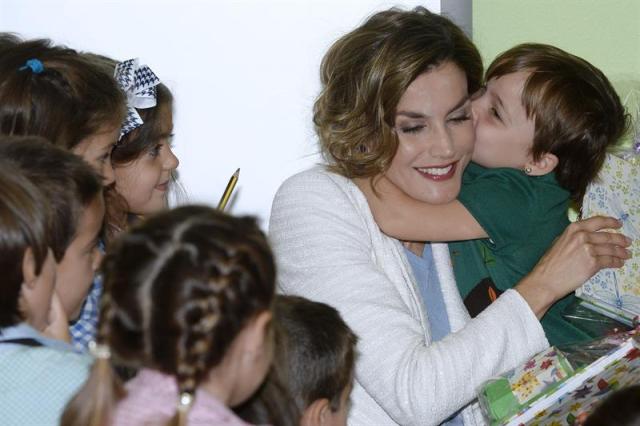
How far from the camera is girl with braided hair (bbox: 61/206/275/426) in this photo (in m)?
1.08

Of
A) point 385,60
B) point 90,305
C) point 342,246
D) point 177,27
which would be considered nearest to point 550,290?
point 342,246

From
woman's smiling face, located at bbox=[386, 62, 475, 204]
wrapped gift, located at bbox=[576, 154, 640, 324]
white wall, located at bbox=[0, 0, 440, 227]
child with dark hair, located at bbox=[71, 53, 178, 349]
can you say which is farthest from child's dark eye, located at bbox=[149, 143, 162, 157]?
wrapped gift, located at bbox=[576, 154, 640, 324]

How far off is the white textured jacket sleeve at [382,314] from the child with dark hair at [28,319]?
18.3 inches

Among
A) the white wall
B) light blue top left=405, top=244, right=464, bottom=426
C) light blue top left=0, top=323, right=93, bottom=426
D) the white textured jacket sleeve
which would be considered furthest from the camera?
the white wall

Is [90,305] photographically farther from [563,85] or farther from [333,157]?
[563,85]

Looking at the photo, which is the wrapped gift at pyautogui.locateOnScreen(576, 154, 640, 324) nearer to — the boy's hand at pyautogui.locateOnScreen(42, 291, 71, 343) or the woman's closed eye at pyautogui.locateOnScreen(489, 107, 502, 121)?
the woman's closed eye at pyautogui.locateOnScreen(489, 107, 502, 121)

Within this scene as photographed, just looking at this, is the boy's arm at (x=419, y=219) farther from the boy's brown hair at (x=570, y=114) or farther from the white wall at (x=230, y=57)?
the white wall at (x=230, y=57)

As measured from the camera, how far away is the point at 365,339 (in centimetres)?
162

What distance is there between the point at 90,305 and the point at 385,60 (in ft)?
1.92

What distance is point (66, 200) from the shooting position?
141 centimetres

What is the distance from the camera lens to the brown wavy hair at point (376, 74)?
173 centimetres

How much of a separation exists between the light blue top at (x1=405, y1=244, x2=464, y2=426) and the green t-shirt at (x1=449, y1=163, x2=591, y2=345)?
4 centimetres

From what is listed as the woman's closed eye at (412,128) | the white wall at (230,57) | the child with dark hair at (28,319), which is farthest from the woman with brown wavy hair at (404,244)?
the child with dark hair at (28,319)

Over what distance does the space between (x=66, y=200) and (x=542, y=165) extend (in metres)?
0.83
